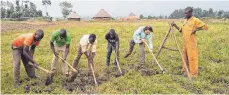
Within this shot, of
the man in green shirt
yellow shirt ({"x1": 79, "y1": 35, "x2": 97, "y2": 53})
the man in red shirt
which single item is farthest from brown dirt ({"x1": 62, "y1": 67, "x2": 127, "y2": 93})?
the man in red shirt

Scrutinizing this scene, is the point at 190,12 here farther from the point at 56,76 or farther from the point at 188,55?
the point at 56,76

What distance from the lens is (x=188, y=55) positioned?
8031 millimetres

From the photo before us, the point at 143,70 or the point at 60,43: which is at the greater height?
the point at 60,43

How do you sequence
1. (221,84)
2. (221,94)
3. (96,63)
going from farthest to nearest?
(96,63)
(221,84)
(221,94)

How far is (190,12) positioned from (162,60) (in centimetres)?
262

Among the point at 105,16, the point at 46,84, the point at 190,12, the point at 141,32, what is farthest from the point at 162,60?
the point at 105,16

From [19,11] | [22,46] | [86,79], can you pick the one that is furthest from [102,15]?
[22,46]

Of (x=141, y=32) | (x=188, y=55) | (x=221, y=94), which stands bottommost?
(x=221, y=94)

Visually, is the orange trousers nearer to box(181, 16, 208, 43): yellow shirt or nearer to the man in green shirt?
box(181, 16, 208, 43): yellow shirt

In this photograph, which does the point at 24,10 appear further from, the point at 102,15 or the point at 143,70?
the point at 143,70

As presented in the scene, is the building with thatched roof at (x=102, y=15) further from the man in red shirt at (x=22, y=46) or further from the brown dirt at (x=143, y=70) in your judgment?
the man in red shirt at (x=22, y=46)

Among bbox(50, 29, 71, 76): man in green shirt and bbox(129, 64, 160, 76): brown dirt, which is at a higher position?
bbox(50, 29, 71, 76): man in green shirt

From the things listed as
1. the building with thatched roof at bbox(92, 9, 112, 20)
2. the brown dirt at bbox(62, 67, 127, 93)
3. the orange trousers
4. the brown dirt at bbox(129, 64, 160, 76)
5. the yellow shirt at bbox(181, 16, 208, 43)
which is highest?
the building with thatched roof at bbox(92, 9, 112, 20)

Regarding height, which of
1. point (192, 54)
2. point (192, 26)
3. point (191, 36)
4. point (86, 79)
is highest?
point (192, 26)
